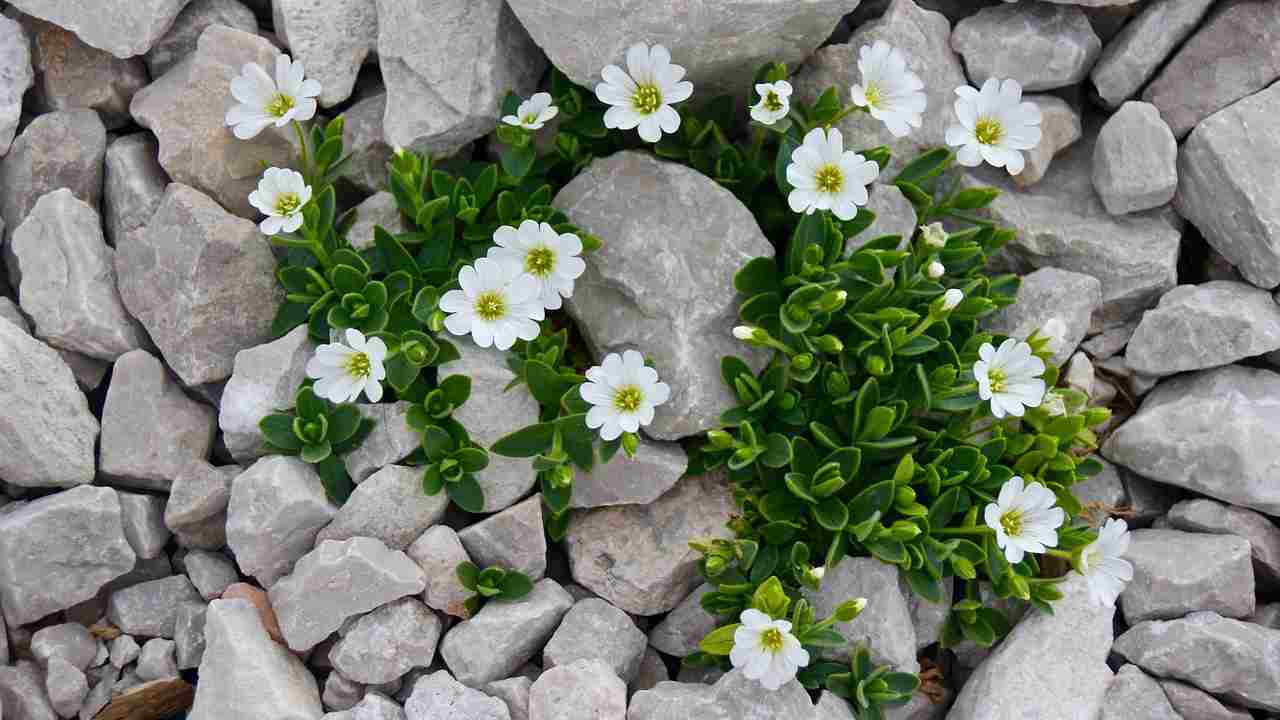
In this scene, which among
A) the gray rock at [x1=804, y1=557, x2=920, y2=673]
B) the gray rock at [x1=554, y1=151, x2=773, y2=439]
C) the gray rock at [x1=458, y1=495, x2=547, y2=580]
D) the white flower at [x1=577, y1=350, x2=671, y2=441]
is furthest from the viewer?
the gray rock at [x1=554, y1=151, x2=773, y2=439]

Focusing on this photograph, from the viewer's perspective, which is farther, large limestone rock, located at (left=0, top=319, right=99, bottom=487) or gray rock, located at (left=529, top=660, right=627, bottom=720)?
large limestone rock, located at (left=0, top=319, right=99, bottom=487)

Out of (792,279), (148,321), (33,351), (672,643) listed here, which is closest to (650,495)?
(672,643)

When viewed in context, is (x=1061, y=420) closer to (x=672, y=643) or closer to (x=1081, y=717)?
(x=1081, y=717)

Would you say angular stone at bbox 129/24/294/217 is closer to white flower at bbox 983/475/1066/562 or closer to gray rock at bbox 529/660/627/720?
gray rock at bbox 529/660/627/720

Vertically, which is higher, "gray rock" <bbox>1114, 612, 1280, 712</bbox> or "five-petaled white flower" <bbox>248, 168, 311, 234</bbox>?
"five-petaled white flower" <bbox>248, 168, 311, 234</bbox>

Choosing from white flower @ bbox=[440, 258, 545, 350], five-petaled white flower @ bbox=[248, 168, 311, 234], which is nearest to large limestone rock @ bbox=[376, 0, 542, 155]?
five-petaled white flower @ bbox=[248, 168, 311, 234]
